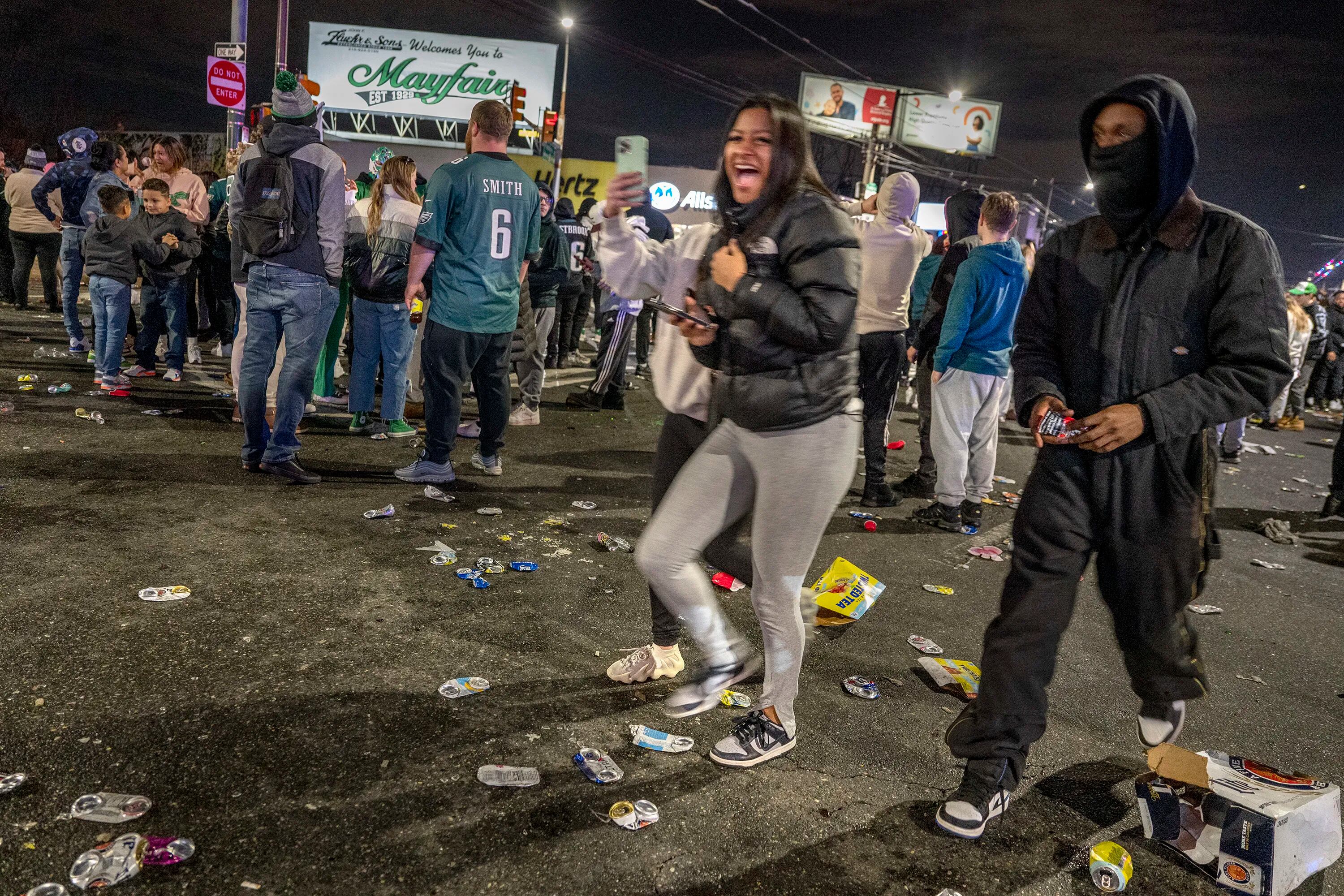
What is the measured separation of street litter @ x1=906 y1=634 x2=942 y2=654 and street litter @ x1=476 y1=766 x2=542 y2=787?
208 cm

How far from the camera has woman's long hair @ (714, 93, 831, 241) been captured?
2572 millimetres

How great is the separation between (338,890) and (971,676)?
2.65 metres

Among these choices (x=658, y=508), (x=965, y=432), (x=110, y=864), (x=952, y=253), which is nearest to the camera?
(x=110, y=864)

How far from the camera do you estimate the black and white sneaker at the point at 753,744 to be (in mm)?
2867

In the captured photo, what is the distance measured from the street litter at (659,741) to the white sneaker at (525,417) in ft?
17.5

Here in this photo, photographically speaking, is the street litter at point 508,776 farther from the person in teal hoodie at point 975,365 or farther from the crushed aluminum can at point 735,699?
the person in teal hoodie at point 975,365

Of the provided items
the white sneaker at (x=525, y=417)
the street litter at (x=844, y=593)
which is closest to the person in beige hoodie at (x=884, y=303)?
the street litter at (x=844, y=593)

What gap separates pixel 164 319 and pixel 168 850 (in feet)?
25.1

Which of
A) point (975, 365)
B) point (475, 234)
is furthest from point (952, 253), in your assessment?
point (475, 234)

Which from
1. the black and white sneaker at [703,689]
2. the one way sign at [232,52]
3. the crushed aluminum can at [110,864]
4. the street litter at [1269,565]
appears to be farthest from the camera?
the one way sign at [232,52]

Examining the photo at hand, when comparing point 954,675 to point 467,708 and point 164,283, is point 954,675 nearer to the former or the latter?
point 467,708

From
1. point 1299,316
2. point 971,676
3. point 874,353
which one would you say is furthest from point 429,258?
point 1299,316

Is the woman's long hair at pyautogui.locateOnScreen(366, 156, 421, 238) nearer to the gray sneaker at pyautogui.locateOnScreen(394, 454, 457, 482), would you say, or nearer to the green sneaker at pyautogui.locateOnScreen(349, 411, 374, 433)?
the green sneaker at pyautogui.locateOnScreen(349, 411, 374, 433)

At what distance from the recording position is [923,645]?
409cm
